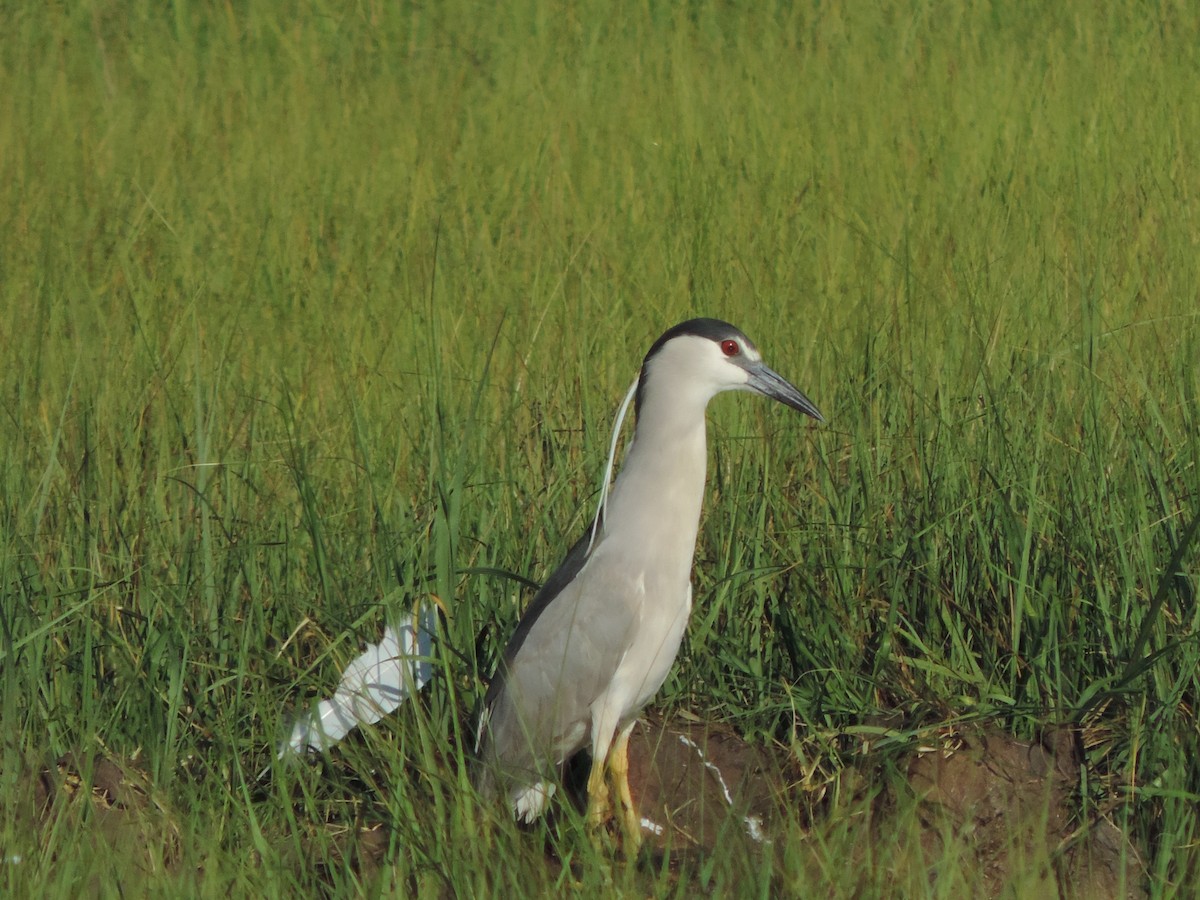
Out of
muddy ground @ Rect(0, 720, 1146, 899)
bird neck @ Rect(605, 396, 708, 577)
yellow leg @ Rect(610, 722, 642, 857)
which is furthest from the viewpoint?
bird neck @ Rect(605, 396, 708, 577)

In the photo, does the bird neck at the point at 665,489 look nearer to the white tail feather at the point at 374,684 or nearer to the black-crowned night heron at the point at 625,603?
the black-crowned night heron at the point at 625,603

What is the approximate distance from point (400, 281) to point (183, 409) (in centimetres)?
119

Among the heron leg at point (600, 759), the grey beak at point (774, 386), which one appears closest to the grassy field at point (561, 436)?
the heron leg at point (600, 759)

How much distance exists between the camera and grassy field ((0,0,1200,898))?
282cm

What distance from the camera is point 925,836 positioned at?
2.82 m

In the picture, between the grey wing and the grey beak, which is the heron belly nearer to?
the grey wing

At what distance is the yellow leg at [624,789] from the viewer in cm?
280

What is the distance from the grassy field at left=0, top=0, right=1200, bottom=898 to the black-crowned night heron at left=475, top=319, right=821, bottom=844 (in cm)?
15

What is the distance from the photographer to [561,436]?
375cm

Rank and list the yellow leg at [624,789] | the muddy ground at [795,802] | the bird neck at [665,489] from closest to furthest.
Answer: the muddy ground at [795,802]
the yellow leg at [624,789]
the bird neck at [665,489]

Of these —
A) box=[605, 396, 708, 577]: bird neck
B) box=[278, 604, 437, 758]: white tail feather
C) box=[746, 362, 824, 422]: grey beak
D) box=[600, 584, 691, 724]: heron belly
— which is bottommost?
box=[278, 604, 437, 758]: white tail feather

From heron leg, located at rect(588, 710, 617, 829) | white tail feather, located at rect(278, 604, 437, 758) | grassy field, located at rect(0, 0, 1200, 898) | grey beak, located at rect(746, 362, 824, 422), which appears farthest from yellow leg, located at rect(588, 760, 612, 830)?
grey beak, located at rect(746, 362, 824, 422)

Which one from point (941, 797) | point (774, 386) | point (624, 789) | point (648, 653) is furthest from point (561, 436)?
point (941, 797)

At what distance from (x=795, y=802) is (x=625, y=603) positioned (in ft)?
1.63
